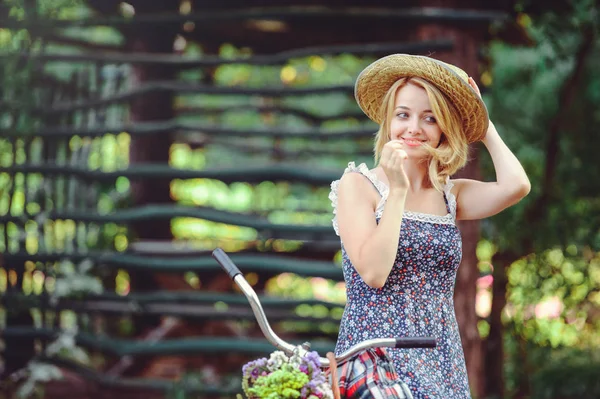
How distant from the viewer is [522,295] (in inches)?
341

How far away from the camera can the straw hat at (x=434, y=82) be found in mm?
2934

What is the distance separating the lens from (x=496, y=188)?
312cm

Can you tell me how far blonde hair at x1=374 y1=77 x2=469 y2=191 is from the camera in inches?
115

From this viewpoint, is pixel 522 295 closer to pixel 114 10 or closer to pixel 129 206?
pixel 129 206

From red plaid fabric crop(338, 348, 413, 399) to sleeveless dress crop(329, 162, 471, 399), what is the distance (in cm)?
8

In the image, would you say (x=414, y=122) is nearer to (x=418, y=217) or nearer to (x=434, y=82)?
(x=434, y=82)

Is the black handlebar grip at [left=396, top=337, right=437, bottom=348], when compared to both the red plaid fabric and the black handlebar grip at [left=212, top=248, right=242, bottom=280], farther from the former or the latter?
the black handlebar grip at [left=212, top=248, right=242, bottom=280]

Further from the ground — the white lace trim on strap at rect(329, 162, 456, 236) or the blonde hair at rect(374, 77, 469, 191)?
the blonde hair at rect(374, 77, 469, 191)

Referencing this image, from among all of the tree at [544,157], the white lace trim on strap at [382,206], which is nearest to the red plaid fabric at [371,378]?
the white lace trim on strap at [382,206]

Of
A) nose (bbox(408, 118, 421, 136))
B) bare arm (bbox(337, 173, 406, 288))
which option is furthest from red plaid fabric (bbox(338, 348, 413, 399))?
nose (bbox(408, 118, 421, 136))

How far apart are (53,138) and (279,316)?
2.18 m

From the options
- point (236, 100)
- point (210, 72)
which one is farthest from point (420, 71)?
point (236, 100)

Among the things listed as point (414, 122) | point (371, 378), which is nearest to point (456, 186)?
point (414, 122)

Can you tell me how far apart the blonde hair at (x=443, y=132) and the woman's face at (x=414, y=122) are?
0.02 metres
